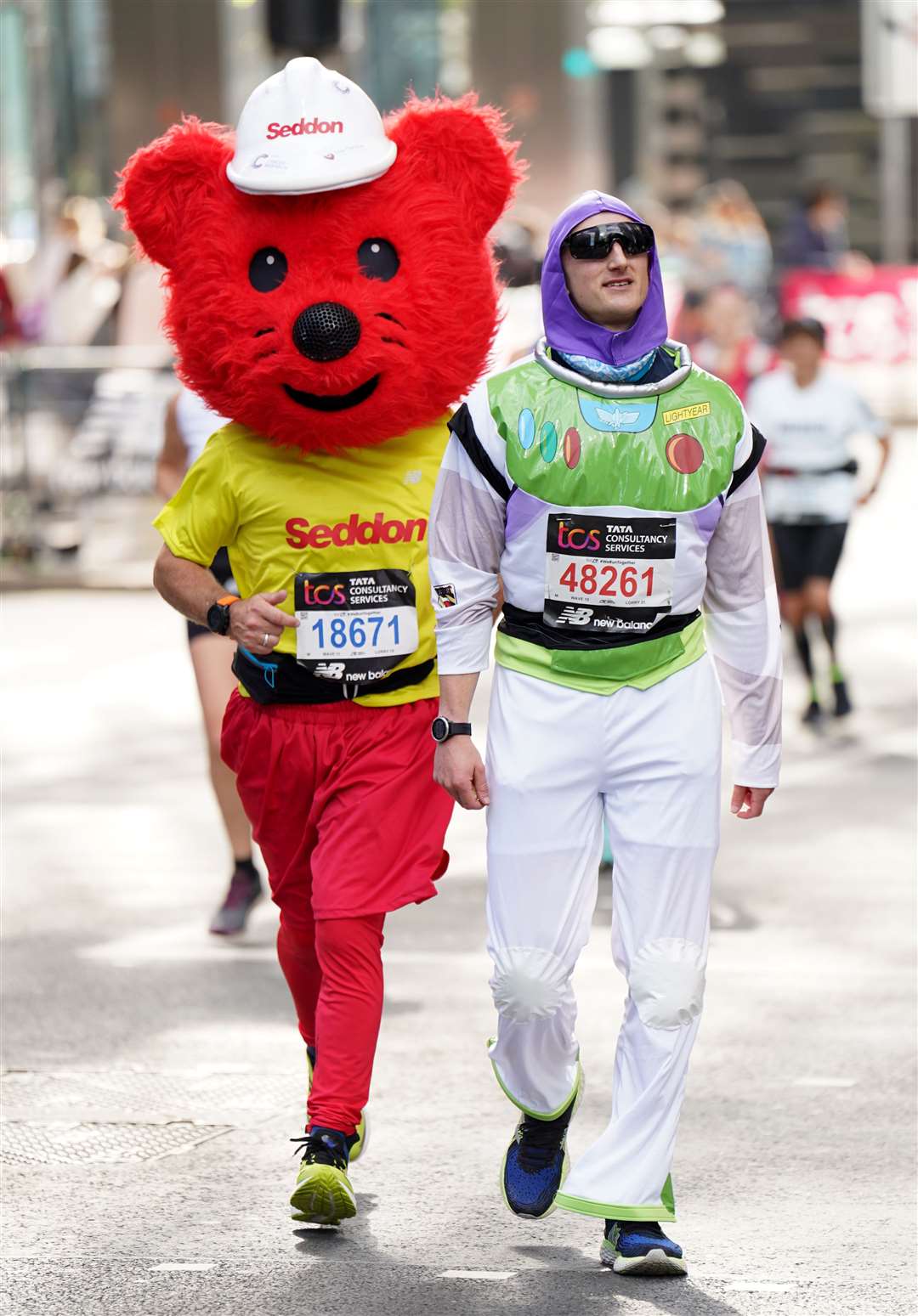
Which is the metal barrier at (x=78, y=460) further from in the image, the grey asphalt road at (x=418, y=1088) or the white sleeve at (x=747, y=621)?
the white sleeve at (x=747, y=621)

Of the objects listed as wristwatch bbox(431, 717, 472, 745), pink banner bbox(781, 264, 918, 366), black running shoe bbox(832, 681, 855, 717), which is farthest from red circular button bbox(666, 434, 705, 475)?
pink banner bbox(781, 264, 918, 366)

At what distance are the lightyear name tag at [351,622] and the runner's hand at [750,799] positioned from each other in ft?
2.51

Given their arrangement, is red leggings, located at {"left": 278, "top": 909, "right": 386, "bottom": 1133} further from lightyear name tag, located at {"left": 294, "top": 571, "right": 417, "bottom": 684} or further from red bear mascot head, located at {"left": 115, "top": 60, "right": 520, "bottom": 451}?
red bear mascot head, located at {"left": 115, "top": 60, "right": 520, "bottom": 451}

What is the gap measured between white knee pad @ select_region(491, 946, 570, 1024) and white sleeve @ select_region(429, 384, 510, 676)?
55 centimetres

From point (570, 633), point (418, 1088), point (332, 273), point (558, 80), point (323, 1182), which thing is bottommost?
point (558, 80)

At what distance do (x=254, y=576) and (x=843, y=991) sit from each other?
95.7 inches

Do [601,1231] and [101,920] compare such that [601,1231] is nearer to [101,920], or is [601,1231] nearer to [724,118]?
[101,920]

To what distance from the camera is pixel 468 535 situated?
4.85 m

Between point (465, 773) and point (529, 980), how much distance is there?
→ 16.1 inches

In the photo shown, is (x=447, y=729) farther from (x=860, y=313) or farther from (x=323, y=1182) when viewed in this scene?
(x=860, y=313)

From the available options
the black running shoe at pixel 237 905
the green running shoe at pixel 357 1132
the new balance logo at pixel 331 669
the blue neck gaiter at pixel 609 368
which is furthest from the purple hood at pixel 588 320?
the black running shoe at pixel 237 905

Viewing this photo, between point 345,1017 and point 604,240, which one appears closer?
point 604,240

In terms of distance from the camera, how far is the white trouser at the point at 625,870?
474 cm

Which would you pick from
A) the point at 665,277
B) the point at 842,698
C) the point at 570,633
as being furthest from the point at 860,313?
the point at 570,633
